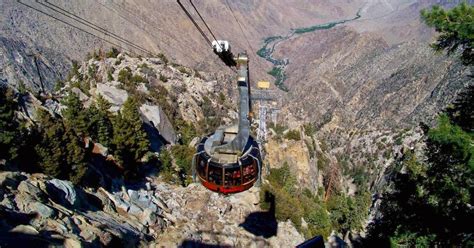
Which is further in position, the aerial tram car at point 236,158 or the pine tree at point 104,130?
the pine tree at point 104,130

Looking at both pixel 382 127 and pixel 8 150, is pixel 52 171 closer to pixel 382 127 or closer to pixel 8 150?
pixel 8 150

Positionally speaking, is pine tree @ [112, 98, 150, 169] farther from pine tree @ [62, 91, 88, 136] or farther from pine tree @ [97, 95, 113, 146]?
pine tree @ [62, 91, 88, 136]

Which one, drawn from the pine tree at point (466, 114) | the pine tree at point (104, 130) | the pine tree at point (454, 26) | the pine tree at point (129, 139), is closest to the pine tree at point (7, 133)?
the pine tree at point (104, 130)

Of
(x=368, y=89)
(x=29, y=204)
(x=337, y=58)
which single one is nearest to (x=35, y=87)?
(x=29, y=204)

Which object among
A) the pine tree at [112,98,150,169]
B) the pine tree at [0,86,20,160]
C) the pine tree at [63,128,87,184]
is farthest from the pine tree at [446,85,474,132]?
the pine tree at [112,98,150,169]

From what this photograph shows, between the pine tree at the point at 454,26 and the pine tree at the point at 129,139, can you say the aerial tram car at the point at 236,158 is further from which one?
the pine tree at the point at 129,139

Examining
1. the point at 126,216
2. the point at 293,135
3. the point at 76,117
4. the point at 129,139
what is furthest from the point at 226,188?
the point at 293,135

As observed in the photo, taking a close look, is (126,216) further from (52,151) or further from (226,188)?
(226,188)
